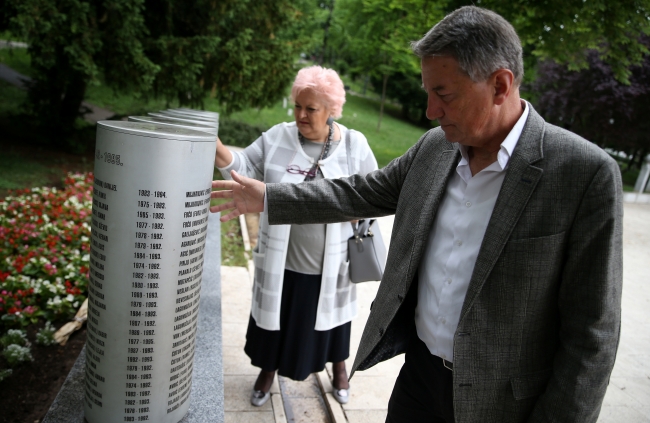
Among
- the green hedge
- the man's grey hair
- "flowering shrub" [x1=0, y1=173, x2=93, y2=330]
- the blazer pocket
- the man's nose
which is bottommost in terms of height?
"flowering shrub" [x1=0, y1=173, x2=93, y2=330]

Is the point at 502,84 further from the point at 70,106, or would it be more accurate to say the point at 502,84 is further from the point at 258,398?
the point at 70,106

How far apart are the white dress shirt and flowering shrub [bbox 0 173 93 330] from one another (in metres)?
3.54

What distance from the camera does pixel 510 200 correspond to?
1.71m

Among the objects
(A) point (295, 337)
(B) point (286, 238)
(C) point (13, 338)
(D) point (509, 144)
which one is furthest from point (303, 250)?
(C) point (13, 338)

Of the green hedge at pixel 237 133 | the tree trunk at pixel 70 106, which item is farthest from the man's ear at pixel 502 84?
the green hedge at pixel 237 133

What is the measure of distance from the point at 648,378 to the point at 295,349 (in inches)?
142

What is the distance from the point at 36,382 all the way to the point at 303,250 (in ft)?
7.13

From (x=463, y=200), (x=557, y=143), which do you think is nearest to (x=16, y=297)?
(x=463, y=200)

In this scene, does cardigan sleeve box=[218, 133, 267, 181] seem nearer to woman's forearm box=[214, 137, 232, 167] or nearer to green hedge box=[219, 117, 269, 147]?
woman's forearm box=[214, 137, 232, 167]

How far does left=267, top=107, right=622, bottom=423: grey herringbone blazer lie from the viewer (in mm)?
1572

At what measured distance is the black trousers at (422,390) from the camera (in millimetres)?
2021

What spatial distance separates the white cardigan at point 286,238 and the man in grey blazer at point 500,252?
136 centimetres

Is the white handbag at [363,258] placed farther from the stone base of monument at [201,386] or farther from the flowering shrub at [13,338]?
the flowering shrub at [13,338]

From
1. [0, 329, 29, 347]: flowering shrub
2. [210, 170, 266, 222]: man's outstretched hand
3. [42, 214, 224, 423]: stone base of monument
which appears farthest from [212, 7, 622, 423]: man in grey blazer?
[0, 329, 29, 347]: flowering shrub
